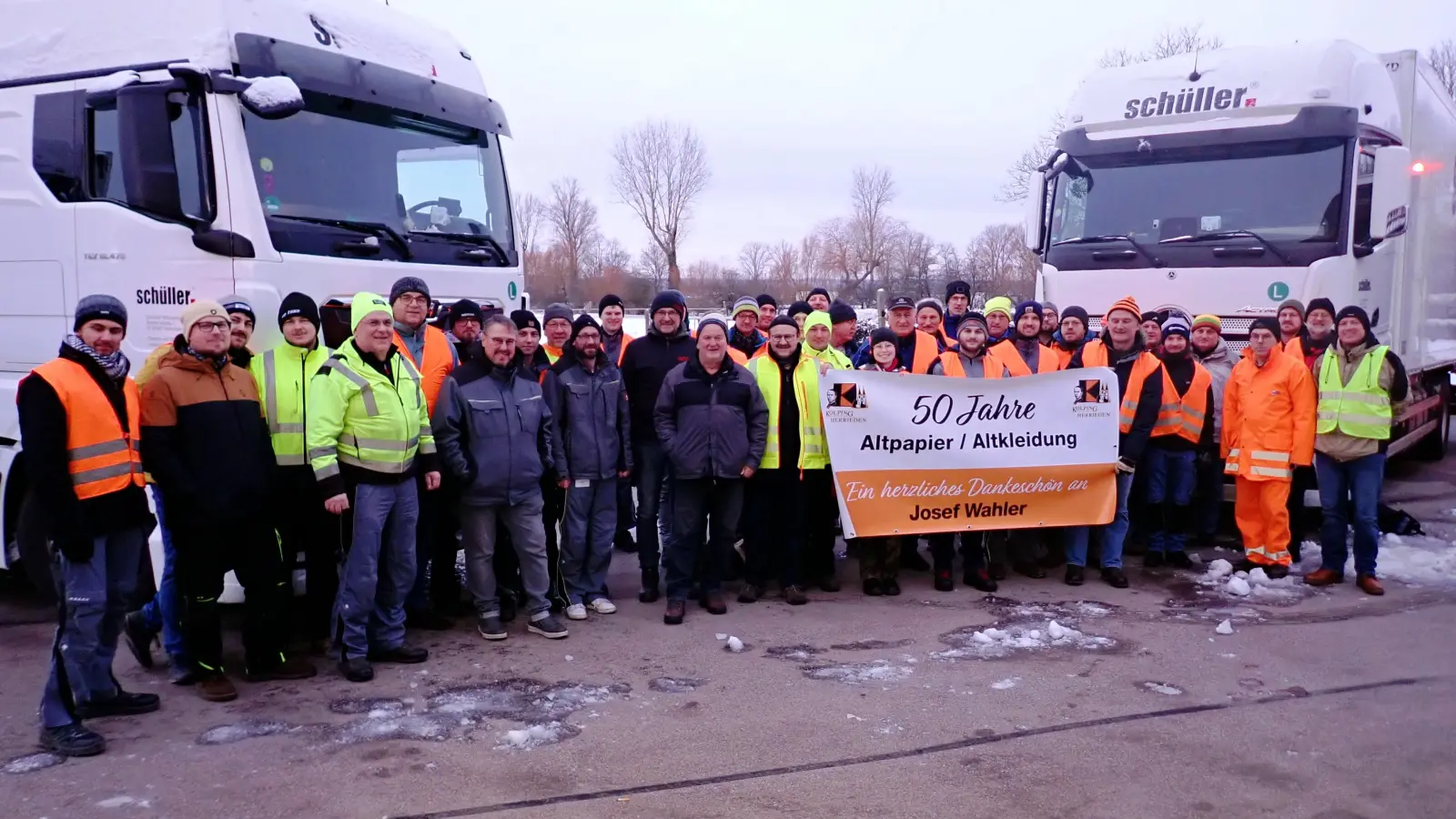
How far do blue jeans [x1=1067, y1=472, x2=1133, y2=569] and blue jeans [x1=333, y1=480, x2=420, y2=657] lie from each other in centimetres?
441

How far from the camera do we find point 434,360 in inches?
244

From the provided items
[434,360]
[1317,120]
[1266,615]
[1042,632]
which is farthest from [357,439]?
[1317,120]

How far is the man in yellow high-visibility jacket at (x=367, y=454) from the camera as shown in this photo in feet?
17.0

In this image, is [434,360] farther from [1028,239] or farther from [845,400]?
[1028,239]

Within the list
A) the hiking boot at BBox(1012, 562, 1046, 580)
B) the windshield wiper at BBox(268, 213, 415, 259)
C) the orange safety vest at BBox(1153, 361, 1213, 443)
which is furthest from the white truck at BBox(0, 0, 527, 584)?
the orange safety vest at BBox(1153, 361, 1213, 443)

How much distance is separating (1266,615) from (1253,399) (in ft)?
5.31

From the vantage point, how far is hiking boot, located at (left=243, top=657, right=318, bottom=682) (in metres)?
5.34

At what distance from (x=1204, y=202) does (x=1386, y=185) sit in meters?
1.29

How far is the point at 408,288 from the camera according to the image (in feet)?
19.3

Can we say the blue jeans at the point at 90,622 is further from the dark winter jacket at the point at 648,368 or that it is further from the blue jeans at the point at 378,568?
the dark winter jacket at the point at 648,368

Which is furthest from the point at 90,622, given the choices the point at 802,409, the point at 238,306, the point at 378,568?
the point at 802,409

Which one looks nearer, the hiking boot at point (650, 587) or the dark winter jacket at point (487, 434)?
the dark winter jacket at point (487, 434)

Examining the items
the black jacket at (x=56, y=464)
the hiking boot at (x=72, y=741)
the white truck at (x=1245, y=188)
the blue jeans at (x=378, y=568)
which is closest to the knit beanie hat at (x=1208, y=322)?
the white truck at (x=1245, y=188)

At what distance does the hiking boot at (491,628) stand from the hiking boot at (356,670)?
30.1 inches
